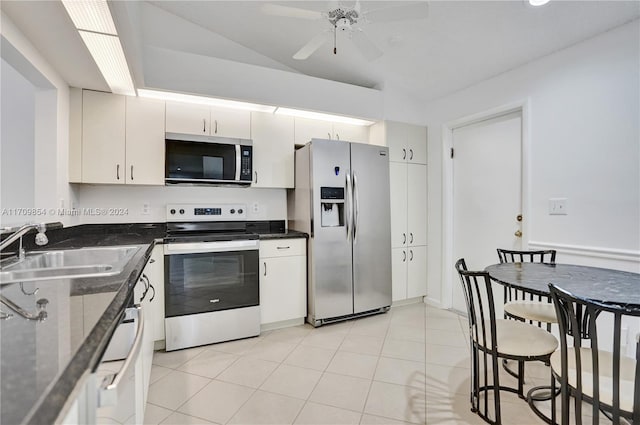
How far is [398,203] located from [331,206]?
0.93m

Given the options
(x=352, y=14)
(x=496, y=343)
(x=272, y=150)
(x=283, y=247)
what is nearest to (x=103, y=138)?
(x=272, y=150)

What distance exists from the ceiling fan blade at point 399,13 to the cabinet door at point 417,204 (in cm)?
195

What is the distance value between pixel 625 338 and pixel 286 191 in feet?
10.1

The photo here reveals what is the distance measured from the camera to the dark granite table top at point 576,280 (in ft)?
4.52

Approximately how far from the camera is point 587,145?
2.37m

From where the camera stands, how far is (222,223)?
3186 millimetres

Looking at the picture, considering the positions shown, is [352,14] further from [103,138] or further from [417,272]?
[417,272]

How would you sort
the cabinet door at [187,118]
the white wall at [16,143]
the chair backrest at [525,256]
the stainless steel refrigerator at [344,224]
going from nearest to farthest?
the white wall at [16,143]
the chair backrest at [525,256]
the cabinet door at [187,118]
the stainless steel refrigerator at [344,224]

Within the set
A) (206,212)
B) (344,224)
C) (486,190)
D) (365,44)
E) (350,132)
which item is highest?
(365,44)

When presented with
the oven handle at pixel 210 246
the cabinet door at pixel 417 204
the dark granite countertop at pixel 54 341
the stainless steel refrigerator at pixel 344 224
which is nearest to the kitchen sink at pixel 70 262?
the dark granite countertop at pixel 54 341

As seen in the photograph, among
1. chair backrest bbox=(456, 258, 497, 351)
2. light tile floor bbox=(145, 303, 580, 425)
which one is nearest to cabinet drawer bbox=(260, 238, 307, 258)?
light tile floor bbox=(145, 303, 580, 425)

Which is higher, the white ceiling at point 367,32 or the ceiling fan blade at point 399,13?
the white ceiling at point 367,32

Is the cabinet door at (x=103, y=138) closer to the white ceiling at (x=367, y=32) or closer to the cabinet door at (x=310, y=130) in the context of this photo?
the white ceiling at (x=367, y=32)

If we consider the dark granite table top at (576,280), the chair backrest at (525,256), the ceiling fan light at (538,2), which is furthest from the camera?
the chair backrest at (525,256)
